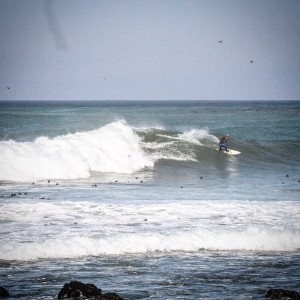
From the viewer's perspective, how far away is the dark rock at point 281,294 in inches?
379

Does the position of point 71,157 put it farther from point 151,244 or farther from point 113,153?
point 151,244

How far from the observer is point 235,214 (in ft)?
55.0

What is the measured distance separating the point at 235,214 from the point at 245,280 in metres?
5.99

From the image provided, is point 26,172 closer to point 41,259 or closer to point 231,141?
point 41,259

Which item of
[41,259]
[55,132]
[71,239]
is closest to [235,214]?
[71,239]

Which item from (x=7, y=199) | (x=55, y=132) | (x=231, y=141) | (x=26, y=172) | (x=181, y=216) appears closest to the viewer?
(x=181, y=216)

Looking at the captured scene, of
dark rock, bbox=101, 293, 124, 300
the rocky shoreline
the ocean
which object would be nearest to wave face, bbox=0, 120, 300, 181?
the ocean

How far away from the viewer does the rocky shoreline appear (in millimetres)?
9617

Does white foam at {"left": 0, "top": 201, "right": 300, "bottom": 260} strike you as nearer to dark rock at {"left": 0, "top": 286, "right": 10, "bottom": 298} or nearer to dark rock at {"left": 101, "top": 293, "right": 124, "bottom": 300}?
dark rock at {"left": 0, "top": 286, "right": 10, "bottom": 298}

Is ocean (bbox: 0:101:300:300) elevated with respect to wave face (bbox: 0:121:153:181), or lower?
lower

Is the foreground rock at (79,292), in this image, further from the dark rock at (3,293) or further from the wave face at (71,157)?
the wave face at (71,157)

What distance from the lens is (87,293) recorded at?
31.7ft

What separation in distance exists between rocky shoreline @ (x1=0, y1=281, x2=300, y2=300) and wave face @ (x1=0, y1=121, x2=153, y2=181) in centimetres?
1536

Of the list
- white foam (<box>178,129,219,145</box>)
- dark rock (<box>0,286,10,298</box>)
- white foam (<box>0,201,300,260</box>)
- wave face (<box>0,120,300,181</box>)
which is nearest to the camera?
dark rock (<box>0,286,10,298</box>)
